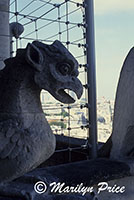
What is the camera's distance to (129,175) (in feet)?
4.13

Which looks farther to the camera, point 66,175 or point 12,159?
point 66,175

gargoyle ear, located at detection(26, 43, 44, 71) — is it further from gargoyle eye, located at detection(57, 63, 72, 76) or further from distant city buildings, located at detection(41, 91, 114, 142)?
distant city buildings, located at detection(41, 91, 114, 142)

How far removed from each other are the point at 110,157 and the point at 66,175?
0.40 metres

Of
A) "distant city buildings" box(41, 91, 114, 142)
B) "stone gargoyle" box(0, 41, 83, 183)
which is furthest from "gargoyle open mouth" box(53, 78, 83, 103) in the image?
"distant city buildings" box(41, 91, 114, 142)

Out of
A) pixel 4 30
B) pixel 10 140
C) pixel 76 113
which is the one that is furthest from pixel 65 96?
pixel 4 30

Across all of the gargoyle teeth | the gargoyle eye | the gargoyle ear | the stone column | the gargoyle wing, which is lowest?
the gargoyle wing

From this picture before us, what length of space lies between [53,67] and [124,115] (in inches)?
27.0

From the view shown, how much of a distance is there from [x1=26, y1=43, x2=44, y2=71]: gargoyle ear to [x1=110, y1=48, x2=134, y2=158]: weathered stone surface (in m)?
0.68

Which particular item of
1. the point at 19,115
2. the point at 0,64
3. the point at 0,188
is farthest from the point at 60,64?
the point at 0,64

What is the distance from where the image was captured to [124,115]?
1.34 metres

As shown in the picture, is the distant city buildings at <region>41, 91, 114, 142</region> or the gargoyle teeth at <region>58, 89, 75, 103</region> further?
the distant city buildings at <region>41, 91, 114, 142</region>

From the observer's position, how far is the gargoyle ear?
75 cm

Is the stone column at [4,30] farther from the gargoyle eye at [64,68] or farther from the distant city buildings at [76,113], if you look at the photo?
the gargoyle eye at [64,68]

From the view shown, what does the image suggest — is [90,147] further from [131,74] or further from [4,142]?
[4,142]
